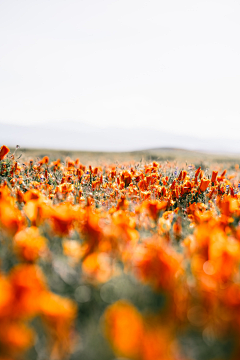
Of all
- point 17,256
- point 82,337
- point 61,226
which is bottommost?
point 82,337

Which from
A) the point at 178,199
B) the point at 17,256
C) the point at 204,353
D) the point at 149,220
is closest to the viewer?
the point at 204,353

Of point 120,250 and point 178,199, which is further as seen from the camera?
point 178,199

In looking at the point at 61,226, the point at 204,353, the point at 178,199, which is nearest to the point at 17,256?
the point at 61,226

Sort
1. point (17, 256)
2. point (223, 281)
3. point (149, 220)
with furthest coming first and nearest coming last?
1. point (149, 220)
2. point (17, 256)
3. point (223, 281)

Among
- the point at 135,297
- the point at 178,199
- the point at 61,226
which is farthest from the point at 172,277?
the point at 178,199

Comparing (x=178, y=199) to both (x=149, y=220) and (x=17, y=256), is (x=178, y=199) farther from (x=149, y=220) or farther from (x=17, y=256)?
(x=17, y=256)

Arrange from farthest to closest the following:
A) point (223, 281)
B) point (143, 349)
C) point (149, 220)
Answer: point (149, 220) < point (223, 281) < point (143, 349)

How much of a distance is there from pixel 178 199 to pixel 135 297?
2580 millimetres

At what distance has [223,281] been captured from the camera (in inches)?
37.1

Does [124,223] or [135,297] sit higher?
[124,223]

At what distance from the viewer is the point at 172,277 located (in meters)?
0.87

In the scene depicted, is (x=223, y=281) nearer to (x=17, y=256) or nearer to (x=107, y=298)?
(x=107, y=298)

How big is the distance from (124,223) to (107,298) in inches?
13.6

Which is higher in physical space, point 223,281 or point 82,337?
point 223,281
